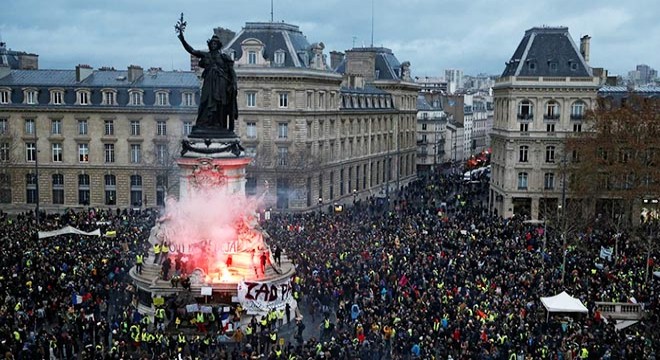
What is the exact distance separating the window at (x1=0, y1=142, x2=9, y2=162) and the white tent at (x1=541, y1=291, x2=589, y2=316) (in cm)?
5063

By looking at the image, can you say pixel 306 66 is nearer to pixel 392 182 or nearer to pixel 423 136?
pixel 392 182

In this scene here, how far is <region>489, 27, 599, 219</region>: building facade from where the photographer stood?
64.8 metres

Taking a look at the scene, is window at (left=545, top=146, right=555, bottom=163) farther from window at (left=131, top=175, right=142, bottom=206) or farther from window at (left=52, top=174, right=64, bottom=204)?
window at (left=52, top=174, right=64, bottom=204)

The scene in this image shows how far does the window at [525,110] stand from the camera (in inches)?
2589

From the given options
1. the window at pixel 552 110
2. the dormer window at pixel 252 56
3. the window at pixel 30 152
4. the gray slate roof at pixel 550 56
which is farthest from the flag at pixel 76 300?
the gray slate roof at pixel 550 56

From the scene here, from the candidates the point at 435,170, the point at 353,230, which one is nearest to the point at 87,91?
the point at 353,230

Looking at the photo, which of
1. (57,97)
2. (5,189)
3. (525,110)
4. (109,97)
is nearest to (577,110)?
(525,110)

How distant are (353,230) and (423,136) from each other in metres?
70.0

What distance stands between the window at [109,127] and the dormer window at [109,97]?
1.68 metres

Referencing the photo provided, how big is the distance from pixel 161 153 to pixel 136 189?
12.9 ft

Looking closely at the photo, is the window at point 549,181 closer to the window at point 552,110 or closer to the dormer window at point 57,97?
the window at point 552,110

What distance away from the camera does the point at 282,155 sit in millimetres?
66188

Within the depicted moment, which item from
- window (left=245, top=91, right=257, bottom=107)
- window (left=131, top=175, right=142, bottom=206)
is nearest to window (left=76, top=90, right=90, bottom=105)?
window (left=131, top=175, right=142, bottom=206)

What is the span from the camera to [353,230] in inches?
2039
